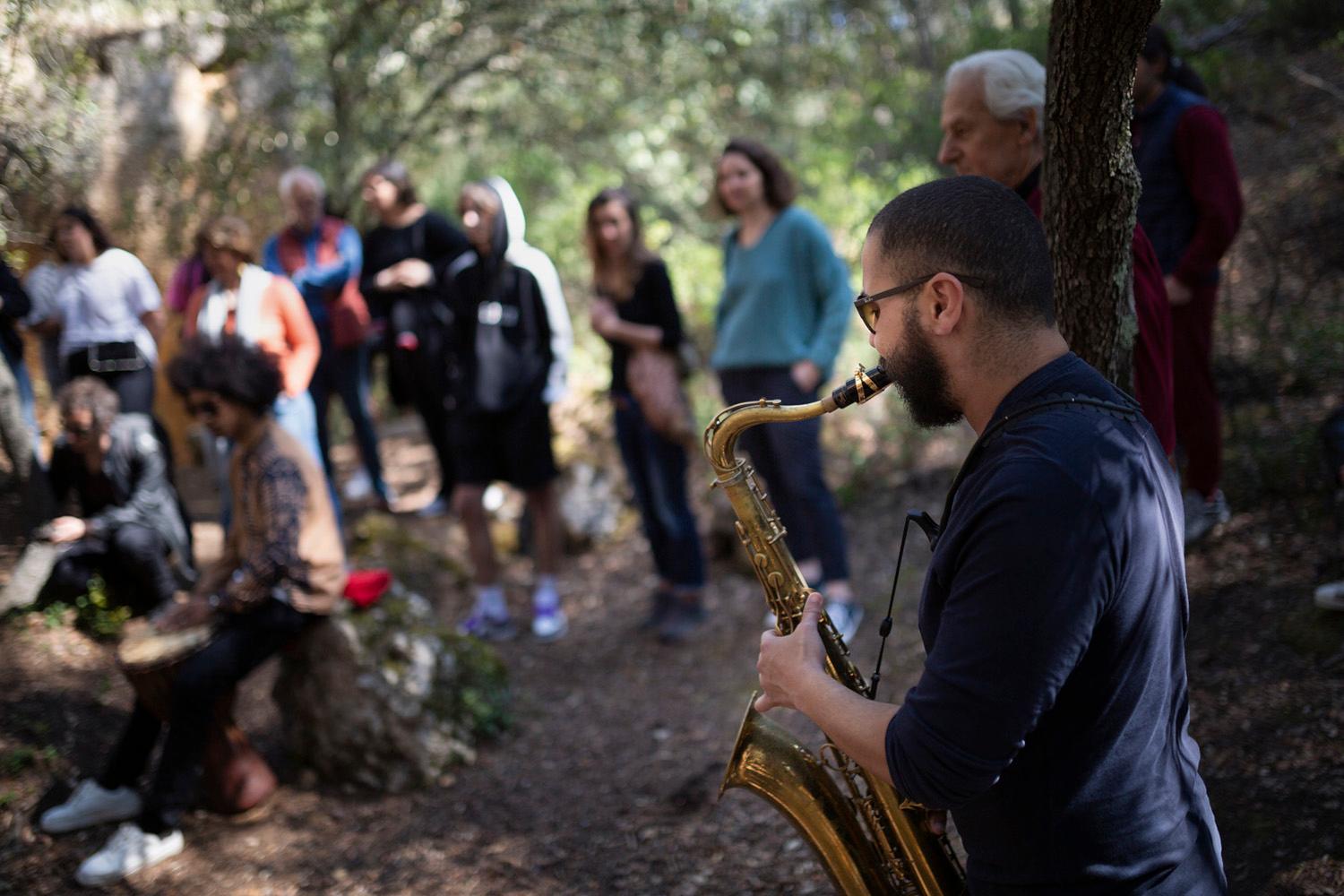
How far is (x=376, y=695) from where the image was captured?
4.18 m

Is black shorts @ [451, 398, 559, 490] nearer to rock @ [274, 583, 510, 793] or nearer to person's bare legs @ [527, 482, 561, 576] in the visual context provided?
person's bare legs @ [527, 482, 561, 576]

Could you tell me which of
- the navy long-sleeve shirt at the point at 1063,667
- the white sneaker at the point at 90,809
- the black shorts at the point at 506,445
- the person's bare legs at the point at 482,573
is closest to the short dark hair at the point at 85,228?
the black shorts at the point at 506,445

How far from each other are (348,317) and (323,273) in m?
0.33

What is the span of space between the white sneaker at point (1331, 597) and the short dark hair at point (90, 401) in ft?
16.9

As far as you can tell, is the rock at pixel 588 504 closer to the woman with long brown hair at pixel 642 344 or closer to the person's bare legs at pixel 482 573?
the person's bare legs at pixel 482 573

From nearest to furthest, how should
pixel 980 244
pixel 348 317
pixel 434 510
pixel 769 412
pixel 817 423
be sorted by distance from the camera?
pixel 980 244
pixel 769 412
pixel 817 423
pixel 348 317
pixel 434 510

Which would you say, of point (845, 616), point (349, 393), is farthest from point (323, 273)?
point (845, 616)

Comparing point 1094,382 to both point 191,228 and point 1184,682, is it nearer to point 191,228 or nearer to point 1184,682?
point 1184,682

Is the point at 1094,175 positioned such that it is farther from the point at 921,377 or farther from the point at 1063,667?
the point at 1063,667

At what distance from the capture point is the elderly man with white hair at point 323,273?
6.22m

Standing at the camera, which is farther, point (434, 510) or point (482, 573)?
point (434, 510)

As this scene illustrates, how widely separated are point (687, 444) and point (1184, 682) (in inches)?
143

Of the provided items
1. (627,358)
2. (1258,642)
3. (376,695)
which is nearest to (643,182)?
(627,358)

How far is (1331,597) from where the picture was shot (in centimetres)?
361
